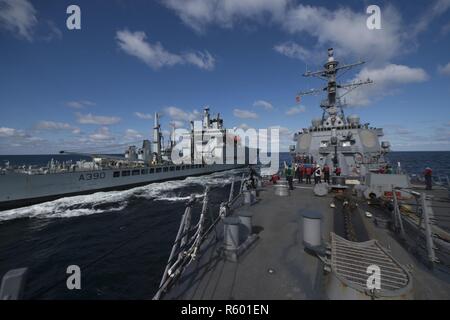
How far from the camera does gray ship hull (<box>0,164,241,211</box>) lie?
2048 cm

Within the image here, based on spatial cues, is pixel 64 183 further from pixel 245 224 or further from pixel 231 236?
pixel 231 236

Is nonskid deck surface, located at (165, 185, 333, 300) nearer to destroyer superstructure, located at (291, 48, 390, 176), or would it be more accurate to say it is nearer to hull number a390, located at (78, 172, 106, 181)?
destroyer superstructure, located at (291, 48, 390, 176)

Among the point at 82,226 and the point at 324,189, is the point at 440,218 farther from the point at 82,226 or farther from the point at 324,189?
the point at 82,226

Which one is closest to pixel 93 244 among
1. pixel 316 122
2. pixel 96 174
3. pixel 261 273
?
pixel 261 273

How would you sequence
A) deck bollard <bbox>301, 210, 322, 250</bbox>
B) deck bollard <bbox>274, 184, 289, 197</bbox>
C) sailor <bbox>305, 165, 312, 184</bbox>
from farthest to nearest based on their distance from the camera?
1. sailor <bbox>305, 165, 312, 184</bbox>
2. deck bollard <bbox>274, 184, 289, 197</bbox>
3. deck bollard <bbox>301, 210, 322, 250</bbox>

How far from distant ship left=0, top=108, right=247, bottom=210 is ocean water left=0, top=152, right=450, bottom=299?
2097mm

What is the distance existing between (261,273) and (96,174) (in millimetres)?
30201

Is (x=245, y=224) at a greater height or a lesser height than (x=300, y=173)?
lesser

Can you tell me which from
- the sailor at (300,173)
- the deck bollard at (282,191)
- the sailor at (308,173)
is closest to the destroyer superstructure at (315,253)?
the deck bollard at (282,191)

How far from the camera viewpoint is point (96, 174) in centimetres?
2791

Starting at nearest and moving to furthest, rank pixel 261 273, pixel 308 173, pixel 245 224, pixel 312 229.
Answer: pixel 261 273 → pixel 312 229 → pixel 245 224 → pixel 308 173

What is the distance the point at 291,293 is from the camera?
3.36 m

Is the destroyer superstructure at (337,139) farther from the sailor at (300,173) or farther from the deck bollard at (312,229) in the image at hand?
the deck bollard at (312,229)

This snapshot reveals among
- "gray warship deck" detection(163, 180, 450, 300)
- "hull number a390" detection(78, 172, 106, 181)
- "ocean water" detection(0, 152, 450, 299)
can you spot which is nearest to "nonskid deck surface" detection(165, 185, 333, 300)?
"gray warship deck" detection(163, 180, 450, 300)
